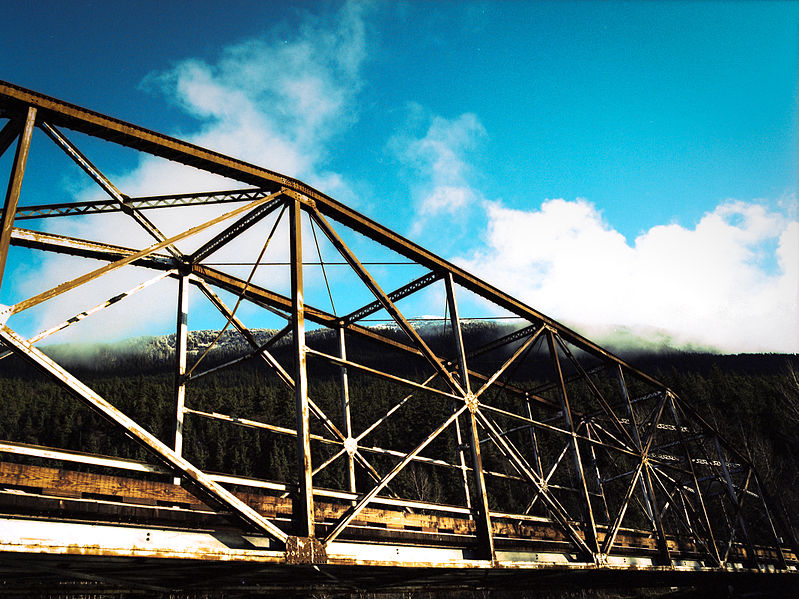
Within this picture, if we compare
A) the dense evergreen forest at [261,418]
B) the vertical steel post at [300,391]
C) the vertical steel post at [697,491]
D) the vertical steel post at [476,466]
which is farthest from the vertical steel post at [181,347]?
the dense evergreen forest at [261,418]

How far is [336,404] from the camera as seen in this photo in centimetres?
7388

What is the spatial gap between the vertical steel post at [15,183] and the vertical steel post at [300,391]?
3.35m

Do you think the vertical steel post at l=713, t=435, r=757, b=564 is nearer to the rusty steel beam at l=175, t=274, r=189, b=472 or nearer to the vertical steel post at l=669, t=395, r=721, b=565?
the vertical steel post at l=669, t=395, r=721, b=565

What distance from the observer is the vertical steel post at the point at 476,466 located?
8.37m

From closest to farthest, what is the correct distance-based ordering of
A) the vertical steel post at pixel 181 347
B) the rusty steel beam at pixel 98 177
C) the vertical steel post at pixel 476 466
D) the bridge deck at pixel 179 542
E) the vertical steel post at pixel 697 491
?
the bridge deck at pixel 179 542 < the rusty steel beam at pixel 98 177 < the vertical steel post at pixel 476 466 < the vertical steel post at pixel 181 347 < the vertical steel post at pixel 697 491

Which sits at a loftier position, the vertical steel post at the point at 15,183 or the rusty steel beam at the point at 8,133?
the rusty steel beam at the point at 8,133

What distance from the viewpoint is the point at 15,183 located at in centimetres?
555

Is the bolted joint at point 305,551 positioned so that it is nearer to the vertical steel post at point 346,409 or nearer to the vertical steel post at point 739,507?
the vertical steel post at point 346,409

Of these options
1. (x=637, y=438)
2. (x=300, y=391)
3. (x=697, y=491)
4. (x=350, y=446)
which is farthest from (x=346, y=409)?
(x=697, y=491)

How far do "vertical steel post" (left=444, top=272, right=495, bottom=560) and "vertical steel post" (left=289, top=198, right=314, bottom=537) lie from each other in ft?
10.2

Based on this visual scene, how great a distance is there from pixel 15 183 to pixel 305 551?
16.8 ft

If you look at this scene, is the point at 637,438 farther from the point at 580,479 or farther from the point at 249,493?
the point at 249,493

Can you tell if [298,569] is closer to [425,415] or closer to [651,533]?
[651,533]

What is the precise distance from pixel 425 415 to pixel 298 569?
63.9 meters
